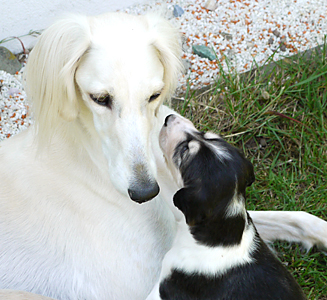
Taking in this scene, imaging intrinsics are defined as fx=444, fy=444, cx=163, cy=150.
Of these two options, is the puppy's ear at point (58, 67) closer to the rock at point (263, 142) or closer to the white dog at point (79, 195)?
the white dog at point (79, 195)

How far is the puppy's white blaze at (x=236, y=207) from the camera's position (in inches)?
95.0

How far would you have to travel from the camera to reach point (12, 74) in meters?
4.37

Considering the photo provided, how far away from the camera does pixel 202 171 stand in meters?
2.41

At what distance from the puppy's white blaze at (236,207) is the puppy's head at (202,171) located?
0.01m

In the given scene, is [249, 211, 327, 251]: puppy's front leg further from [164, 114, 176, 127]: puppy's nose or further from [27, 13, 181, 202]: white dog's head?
[27, 13, 181, 202]: white dog's head

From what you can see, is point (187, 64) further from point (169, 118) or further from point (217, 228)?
point (217, 228)

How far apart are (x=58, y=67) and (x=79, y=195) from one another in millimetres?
790

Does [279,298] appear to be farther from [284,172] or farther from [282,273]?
[284,172]

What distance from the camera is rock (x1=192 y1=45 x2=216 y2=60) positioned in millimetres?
4484

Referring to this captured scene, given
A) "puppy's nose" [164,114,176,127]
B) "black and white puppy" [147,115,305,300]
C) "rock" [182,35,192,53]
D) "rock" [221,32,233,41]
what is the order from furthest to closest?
1. "rock" [221,32,233,41]
2. "rock" [182,35,192,53]
3. "puppy's nose" [164,114,176,127]
4. "black and white puppy" [147,115,305,300]

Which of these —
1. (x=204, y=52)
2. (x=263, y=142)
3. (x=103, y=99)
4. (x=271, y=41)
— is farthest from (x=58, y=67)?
(x=271, y=41)

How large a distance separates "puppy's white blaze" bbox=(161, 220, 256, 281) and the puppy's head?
19 cm

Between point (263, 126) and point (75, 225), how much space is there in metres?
1.96

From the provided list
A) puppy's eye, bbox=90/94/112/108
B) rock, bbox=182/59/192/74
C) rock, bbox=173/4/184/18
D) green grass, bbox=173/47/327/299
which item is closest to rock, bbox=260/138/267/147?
green grass, bbox=173/47/327/299
